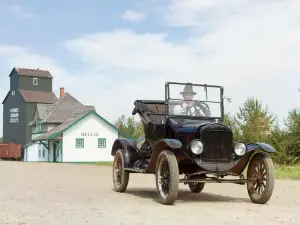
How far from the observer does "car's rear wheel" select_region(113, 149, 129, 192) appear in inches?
443

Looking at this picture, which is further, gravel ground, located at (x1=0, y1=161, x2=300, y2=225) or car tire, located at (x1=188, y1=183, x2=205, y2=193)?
car tire, located at (x1=188, y1=183, x2=205, y2=193)

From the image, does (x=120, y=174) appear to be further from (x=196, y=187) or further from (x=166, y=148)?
(x=166, y=148)

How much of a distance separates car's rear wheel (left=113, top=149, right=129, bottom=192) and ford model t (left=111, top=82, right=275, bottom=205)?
0.42 ft

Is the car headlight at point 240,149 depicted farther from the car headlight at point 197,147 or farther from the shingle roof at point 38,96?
the shingle roof at point 38,96

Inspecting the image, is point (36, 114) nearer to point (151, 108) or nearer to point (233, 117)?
point (233, 117)

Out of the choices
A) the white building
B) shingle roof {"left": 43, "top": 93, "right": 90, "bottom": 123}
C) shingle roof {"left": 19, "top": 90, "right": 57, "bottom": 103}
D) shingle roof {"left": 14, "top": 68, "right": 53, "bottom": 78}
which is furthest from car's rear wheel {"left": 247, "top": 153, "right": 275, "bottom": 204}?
shingle roof {"left": 14, "top": 68, "right": 53, "bottom": 78}

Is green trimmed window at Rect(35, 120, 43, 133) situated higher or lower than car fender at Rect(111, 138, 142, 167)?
higher

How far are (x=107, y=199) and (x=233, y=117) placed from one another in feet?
92.2

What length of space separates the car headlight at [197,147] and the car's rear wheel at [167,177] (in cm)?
40

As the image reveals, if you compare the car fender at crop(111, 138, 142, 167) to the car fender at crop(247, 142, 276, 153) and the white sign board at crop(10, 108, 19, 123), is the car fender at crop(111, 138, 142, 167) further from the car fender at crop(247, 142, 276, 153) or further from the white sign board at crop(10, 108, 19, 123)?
the white sign board at crop(10, 108, 19, 123)

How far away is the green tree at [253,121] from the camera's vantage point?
3215 centimetres

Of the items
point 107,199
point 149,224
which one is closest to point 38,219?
point 149,224

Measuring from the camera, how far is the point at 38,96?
6406cm

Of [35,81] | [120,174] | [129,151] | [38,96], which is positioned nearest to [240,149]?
[129,151]
